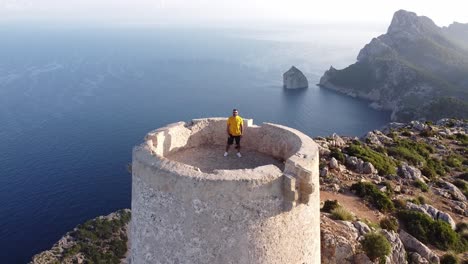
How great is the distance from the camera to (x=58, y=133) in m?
73.4

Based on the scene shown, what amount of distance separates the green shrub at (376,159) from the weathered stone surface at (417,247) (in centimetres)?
709

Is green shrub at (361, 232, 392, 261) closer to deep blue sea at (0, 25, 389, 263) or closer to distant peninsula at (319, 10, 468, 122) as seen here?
deep blue sea at (0, 25, 389, 263)

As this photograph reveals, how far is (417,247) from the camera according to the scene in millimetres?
16234

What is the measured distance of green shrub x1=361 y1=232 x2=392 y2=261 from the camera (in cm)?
1343

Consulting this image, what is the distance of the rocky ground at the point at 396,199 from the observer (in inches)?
546

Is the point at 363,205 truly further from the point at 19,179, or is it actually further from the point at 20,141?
the point at 20,141

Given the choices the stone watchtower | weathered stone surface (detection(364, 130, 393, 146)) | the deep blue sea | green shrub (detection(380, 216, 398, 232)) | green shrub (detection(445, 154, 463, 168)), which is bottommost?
the deep blue sea

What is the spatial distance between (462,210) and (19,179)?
184 feet

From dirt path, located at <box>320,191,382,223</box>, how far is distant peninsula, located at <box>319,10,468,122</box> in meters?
78.3

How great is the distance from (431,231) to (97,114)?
76.9 meters

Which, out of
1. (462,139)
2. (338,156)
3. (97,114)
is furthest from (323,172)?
(97,114)

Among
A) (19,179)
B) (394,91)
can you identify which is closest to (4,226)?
(19,179)

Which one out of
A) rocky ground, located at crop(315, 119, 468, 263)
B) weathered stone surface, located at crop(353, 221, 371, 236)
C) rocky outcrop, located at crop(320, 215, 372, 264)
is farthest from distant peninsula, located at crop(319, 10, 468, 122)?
rocky outcrop, located at crop(320, 215, 372, 264)

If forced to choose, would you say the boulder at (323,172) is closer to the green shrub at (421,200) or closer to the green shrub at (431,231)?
the green shrub at (431,231)
